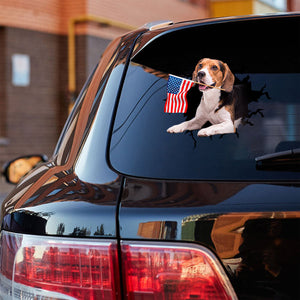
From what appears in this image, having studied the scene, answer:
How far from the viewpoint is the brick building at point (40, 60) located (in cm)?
1441

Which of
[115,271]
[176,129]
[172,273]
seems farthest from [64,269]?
[176,129]

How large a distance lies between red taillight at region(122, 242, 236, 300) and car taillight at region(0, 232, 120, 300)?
0.14ft

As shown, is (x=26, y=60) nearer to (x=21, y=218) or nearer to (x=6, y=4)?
(x=6, y=4)

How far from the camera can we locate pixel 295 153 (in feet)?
5.23

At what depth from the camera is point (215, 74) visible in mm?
1784

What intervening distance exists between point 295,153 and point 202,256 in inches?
13.8

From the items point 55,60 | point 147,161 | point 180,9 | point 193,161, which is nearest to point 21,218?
point 147,161

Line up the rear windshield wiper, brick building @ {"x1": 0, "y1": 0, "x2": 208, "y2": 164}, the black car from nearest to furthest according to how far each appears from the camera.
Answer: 1. the black car
2. the rear windshield wiper
3. brick building @ {"x1": 0, "y1": 0, "x2": 208, "y2": 164}

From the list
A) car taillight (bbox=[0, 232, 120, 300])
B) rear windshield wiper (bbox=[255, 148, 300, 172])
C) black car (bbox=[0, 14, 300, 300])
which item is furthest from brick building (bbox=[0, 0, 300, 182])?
rear windshield wiper (bbox=[255, 148, 300, 172])

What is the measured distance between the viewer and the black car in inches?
56.9

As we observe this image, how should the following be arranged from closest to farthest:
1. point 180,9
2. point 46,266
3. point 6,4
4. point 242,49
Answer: point 46,266
point 242,49
point 6,4
point 180,9

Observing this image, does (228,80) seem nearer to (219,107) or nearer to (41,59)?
(219,107)

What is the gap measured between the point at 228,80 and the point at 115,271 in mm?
631

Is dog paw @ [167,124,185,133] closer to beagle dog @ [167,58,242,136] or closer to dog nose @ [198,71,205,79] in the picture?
beagle dog @ [167,58,242,136]
